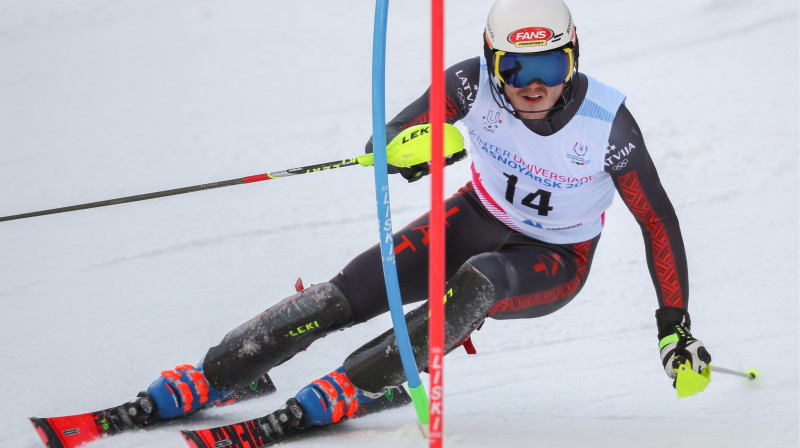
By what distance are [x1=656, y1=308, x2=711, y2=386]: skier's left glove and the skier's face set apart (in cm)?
67

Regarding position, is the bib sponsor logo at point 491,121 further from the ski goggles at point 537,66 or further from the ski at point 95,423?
the ski at point 95,423

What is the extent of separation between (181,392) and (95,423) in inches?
10.4

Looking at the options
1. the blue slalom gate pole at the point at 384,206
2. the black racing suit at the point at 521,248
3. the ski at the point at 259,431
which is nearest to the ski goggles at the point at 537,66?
the black racing suit at the point at 521,248

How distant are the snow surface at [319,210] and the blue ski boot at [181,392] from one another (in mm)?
97

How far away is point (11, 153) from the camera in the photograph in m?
5.20

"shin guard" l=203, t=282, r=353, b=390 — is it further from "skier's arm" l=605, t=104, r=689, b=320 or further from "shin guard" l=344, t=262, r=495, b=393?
"skier's arm" l=605, t=104, r=689, b=320

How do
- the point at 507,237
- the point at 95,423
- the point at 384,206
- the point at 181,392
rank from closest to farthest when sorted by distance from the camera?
the point at 384,206
the point at 95,423
the point at 181,392
the point at 507,237

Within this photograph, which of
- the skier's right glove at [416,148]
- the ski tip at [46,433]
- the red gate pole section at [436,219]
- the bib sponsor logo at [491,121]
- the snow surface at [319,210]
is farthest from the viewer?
the snow surface at [319,210]

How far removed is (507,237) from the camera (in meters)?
3.25

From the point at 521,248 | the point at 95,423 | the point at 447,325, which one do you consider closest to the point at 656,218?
the point at 521,248

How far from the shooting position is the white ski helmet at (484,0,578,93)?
277 cm

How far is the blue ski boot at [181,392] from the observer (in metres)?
3.09

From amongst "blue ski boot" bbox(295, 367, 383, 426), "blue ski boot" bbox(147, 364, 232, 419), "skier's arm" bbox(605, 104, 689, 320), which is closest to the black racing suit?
"skier's arm" bbox(605, 104, 689, 320)

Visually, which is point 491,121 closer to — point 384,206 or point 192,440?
point 384,206
